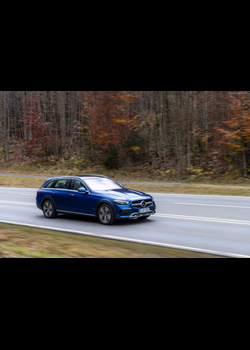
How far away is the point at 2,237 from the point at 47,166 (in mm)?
34601

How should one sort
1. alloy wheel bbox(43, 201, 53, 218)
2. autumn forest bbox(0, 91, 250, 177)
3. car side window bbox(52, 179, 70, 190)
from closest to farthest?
car side window bbox(52, 179, 70, 190), alloy wheel bbox(43, 201, 53, 218), autumn forest bbox(0, 91, 250, 177)

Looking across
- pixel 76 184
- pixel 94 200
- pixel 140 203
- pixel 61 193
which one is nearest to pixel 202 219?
pixel 140 203

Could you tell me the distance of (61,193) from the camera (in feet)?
40.1

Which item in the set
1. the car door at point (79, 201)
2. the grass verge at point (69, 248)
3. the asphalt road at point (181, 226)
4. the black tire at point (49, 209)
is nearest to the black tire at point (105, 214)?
the asphalt road at point (181, 226)

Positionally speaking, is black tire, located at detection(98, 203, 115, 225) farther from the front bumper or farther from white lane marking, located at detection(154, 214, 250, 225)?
white lane marking, located at detection(154, 214, 250, 225)

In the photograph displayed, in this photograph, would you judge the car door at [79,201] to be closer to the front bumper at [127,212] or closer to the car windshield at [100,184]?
the car windshield at [100,184]

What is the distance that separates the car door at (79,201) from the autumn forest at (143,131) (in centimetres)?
1575

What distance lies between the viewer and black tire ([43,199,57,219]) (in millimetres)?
12328

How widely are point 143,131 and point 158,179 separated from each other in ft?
20.9

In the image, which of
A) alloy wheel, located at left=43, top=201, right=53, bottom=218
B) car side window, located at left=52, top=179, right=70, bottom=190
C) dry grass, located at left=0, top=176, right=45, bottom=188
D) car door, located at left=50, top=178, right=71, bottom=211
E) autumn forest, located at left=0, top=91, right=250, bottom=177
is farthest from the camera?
dry grass, located at left=0, top=176, right=45, bottom=188

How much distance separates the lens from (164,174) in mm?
30078

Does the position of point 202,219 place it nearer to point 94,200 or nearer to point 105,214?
point 105,214

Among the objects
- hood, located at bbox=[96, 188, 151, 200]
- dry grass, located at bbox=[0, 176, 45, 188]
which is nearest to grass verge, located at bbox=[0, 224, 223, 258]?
hood, located at bbox=[96, 188, 151, 200]

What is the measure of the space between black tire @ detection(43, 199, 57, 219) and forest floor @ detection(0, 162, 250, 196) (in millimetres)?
9655
